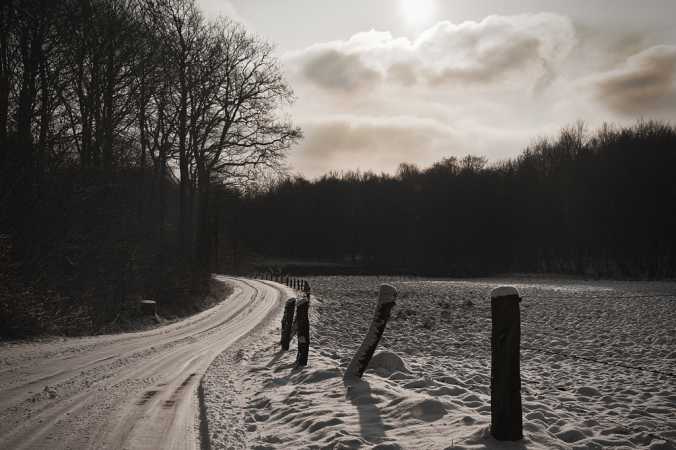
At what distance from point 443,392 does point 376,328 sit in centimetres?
130

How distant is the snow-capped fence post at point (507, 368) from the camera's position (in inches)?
168

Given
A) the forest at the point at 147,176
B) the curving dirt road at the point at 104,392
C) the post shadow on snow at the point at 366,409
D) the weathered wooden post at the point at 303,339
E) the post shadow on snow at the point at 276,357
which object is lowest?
the post shadow on snow at the point at 276,357

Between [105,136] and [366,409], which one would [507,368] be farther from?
[105,136]

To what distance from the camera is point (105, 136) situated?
19.8m

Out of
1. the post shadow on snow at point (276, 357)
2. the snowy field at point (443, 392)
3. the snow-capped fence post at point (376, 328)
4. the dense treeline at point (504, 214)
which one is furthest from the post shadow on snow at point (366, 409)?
the dense treeline at point (504, 214)

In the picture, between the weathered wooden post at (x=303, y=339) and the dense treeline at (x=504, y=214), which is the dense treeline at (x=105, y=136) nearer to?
the weathered wooden post at (x=303, y=339)

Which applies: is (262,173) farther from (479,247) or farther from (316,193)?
(316,193)

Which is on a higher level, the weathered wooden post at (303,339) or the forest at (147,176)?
the forest at (147,176)

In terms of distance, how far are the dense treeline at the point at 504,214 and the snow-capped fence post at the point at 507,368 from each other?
177 ft

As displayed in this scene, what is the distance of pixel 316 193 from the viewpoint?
102 metres

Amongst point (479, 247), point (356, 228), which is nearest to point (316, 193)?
point (356, 228)

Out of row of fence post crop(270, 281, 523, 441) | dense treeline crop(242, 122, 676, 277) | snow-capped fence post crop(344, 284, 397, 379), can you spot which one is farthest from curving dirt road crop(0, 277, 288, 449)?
dense treeline crop(242, 122, 676, 277)

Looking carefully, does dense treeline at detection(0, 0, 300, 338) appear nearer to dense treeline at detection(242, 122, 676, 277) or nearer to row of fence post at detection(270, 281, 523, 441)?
row of fence post at detection(270, 281, 523, 441)

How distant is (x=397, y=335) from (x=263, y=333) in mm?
4040
